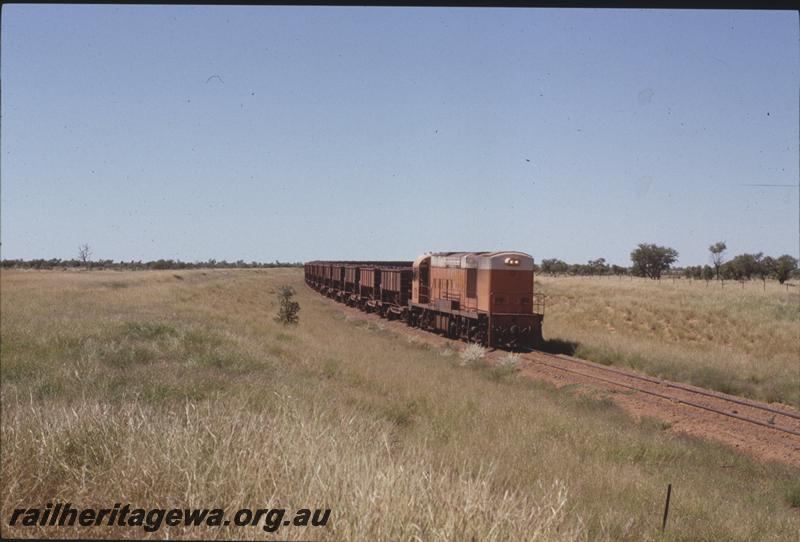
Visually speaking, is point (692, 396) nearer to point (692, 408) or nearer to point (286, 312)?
point (692, 408)

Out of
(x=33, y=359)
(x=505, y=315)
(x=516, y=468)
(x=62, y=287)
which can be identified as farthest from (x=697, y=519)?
(x=62, y=287)

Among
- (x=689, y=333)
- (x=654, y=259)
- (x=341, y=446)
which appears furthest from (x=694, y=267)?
(x=341, y=446)

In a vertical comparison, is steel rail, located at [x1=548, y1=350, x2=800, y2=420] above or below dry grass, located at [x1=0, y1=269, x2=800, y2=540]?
below

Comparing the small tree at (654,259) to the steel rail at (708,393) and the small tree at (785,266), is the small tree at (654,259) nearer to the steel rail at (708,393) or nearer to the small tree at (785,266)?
the small tree at (785,266)

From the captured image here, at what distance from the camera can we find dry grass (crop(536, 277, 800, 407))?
64.1 feet

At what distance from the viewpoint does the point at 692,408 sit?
48.7ft

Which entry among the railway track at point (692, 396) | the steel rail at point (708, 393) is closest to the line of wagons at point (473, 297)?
the railway track at point (692, 396)

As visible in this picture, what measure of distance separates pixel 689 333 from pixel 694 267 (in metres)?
76.2

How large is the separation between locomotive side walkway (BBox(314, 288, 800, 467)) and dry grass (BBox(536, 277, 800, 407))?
2.10 m

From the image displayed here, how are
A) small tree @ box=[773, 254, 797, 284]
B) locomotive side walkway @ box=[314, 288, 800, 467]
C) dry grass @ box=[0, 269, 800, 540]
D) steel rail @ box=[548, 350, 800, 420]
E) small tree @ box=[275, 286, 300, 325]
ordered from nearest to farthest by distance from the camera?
dry grass @ box=[0, 269, 800, 540], locomotive side walkway @ box=[314, 288, 800, 467], steel rail @ box=[548, 350, 800, 420], small tree @ box=[275, 286, 300, 325], small tree @ box=[773, 254, 797, 284]

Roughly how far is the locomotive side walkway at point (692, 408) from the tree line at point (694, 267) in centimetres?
7049

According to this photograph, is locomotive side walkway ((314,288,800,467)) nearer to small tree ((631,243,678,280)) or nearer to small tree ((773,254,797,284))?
small tree ((773,254,797,284))

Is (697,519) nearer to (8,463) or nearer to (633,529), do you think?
(633,529)

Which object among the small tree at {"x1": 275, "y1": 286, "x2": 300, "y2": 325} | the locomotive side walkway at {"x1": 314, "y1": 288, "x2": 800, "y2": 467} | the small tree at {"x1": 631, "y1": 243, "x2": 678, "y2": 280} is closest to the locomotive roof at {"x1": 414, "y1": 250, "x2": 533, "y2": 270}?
the locomotive side walkway at {"x1": 314, "y1": 288, "x2": 800, "y2": 467}
